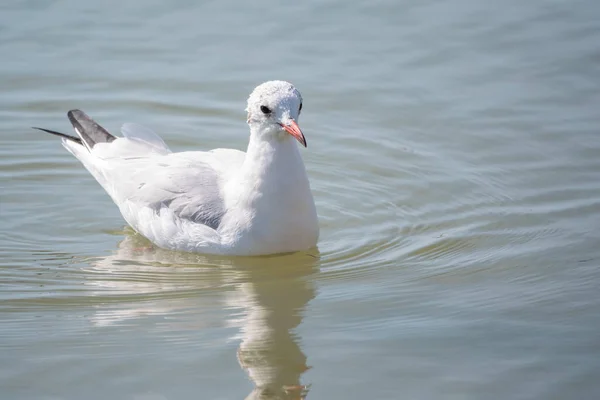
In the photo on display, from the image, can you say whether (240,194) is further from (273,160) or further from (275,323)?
(275,323)

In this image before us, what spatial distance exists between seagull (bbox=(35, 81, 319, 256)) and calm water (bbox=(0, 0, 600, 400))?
16 cm

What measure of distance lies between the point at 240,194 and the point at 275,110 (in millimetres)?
712

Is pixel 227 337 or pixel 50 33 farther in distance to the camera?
pixel 50 33

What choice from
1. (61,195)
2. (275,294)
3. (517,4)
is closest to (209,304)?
(275,294)

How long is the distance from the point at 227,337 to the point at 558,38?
627 cm

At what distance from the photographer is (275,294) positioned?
693cm

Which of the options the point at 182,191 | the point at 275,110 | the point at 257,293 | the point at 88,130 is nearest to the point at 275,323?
the point at 257,293

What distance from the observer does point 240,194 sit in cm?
751

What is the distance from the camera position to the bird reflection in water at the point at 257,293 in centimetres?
582

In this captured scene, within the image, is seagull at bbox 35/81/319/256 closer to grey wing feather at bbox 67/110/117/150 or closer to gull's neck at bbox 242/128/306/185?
gull's neck at bbox 242/128/306/185

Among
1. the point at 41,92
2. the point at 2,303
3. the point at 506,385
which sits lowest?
the point at 506,385

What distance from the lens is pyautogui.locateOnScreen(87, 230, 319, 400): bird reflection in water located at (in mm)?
5820

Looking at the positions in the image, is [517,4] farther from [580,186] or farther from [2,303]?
[2,303]

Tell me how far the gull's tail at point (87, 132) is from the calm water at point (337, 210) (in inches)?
16.8
